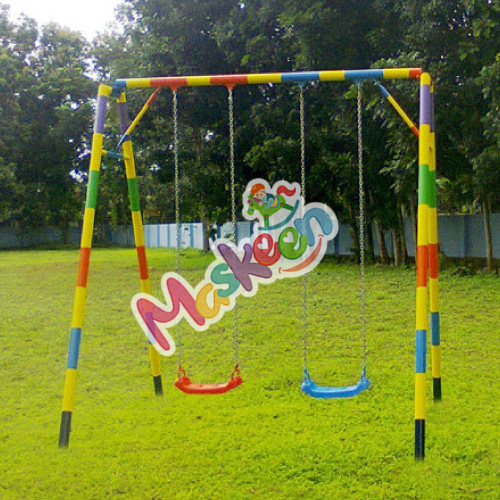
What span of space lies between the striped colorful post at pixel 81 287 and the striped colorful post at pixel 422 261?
5.66 ft

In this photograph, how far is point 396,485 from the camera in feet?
9.56

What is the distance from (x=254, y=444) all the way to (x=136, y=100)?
1038 centimetres

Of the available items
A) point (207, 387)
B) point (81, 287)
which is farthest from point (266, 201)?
point (81, 287)

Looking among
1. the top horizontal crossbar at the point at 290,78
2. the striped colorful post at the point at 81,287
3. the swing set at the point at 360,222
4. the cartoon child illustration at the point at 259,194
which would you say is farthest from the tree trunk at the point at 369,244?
the striped colorful post at the point at 81,287

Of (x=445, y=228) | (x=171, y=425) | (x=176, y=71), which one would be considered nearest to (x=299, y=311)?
(x=171, y=425)

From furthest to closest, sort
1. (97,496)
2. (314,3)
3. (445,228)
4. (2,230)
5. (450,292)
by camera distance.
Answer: (2,230) < (445,228) < (314,3) < (450,292) < (97,496)

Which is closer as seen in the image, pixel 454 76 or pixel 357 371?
pixel 357 371

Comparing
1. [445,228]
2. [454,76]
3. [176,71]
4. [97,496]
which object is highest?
[176,71]

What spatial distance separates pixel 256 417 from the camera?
3914 millimetres

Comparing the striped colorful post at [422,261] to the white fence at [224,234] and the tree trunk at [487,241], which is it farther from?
the white fence at [224,234]

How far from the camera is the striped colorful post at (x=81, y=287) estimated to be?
347 centimetres

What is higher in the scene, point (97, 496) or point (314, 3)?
point (314, 3)

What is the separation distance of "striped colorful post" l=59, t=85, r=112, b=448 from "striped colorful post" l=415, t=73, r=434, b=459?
1.73 metres

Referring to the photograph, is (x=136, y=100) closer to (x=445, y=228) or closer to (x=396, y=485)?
(x=445, y=228)
